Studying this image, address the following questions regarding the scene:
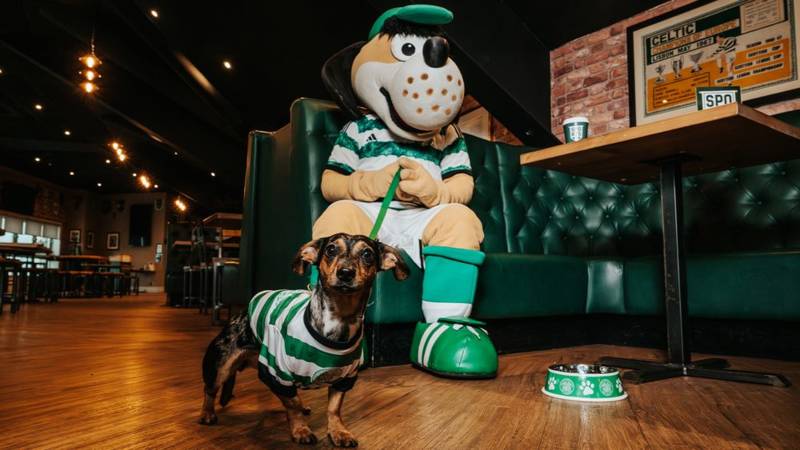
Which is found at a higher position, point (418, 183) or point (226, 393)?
point (418, 183)

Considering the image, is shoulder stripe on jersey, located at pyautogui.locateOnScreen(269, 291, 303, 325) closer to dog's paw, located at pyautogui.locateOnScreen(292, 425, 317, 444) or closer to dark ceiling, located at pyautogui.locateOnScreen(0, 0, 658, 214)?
dog's paw, located at pyautogui.locateOnScreen(292, 425, 317, 444)

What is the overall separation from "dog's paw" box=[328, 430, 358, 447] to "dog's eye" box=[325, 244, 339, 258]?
0.33m

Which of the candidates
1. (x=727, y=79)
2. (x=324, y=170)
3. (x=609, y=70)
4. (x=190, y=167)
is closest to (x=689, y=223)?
(x=727, y=79)

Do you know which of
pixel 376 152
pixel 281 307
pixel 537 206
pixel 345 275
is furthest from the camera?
pixel 537 206

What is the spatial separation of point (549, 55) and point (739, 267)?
8.39ft

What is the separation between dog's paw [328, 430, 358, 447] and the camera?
94cm

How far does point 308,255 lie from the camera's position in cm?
99

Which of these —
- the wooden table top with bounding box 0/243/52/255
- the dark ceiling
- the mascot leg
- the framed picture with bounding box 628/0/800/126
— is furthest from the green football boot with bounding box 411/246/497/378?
the wooden table top with bounding box 0/243/52/255

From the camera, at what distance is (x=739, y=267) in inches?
81.7

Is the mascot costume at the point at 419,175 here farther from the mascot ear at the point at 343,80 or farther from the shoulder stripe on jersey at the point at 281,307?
the shoulder stripe on jersey at the point at 281,307

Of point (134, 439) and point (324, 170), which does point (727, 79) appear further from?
point (134, 439)

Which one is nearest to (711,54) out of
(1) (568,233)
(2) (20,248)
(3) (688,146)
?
(1) (568,233)

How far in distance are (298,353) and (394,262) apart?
0.25 m

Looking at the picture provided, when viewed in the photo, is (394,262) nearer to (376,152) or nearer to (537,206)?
(376,152)
